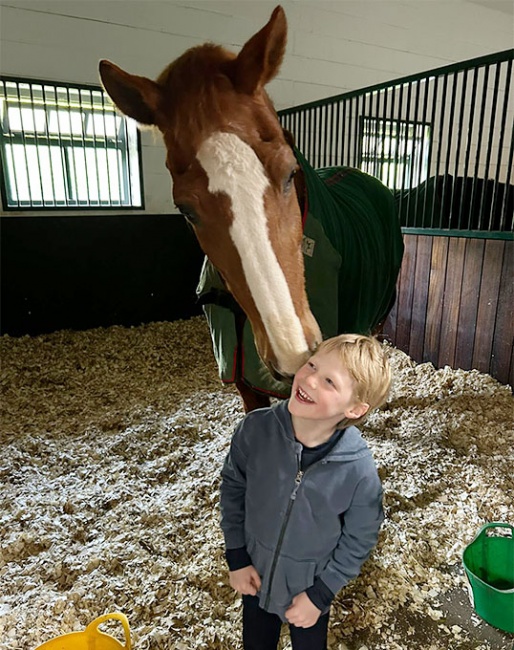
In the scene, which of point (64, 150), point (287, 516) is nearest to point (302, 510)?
point (287, 516)

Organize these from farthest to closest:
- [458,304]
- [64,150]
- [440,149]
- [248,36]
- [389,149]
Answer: [248,36], [64,150], [389,149], [458,304], [440,149]

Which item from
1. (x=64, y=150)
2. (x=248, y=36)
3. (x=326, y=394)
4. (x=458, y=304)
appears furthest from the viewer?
(x=248, y=36)

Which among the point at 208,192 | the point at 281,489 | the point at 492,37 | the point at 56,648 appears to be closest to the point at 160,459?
the point at 56,648

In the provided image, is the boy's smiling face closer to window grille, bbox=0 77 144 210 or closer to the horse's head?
the horse's head

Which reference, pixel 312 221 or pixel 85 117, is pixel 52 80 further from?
pixel 312 221

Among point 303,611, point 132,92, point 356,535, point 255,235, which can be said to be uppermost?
point 132,92

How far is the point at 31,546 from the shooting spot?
1.33 meters

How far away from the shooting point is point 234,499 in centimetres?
81

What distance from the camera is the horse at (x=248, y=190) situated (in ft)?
2.71

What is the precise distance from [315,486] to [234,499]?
0.18m

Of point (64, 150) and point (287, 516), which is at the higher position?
point (64, 150)

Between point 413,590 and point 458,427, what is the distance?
965mm

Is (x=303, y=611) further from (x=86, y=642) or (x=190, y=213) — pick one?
(x=190, y=213)

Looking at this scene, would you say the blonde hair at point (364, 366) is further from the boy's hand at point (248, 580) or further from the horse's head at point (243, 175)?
the boy's hand at point (248, 580)
